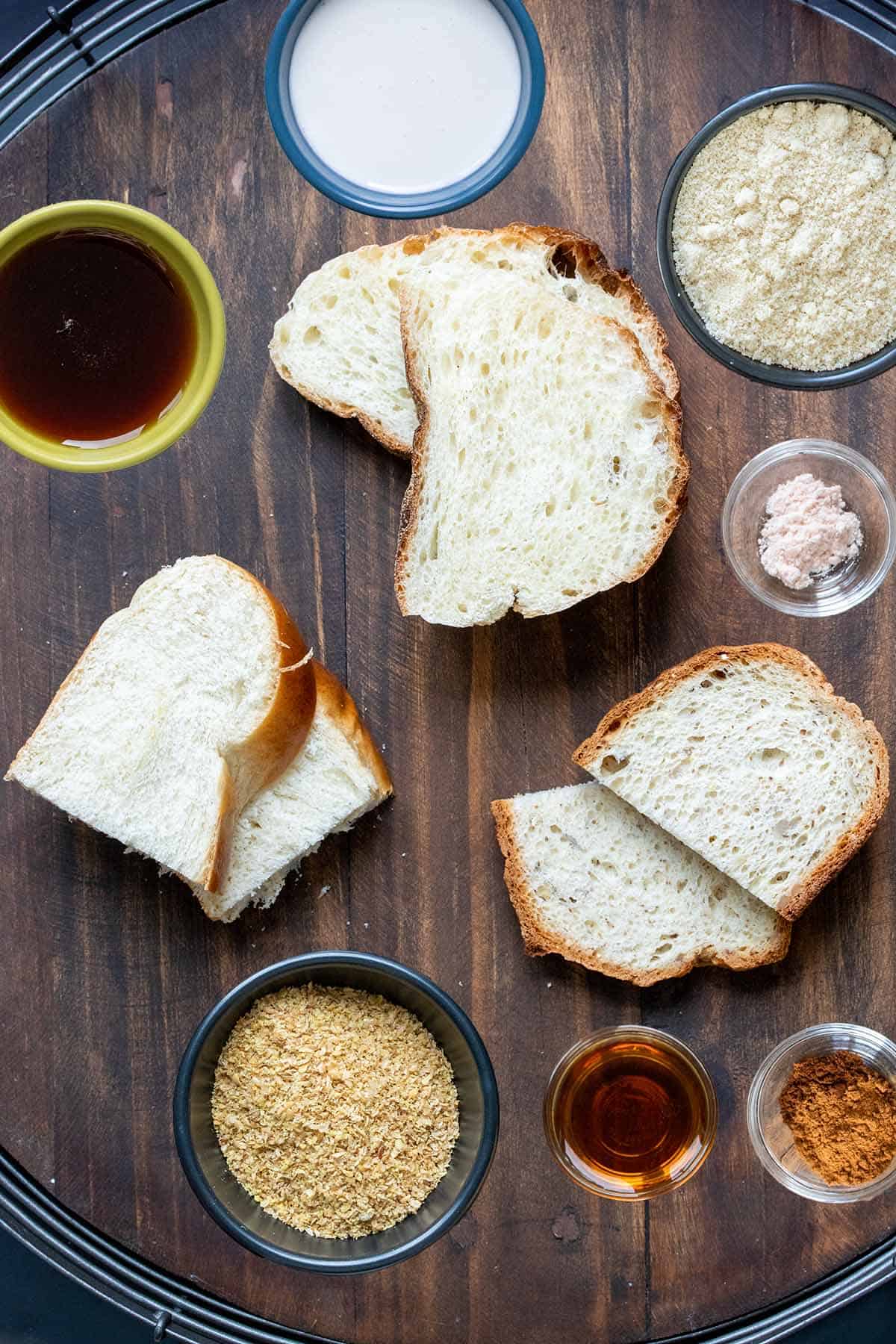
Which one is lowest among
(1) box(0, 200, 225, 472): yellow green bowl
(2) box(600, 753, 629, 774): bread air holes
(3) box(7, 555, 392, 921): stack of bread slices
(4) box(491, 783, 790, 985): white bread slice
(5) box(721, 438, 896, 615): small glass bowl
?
(4) box(491, 783, 790, 985): white bread slice

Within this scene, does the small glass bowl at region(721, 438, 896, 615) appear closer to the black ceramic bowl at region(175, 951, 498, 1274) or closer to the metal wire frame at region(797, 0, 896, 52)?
the metal wire frame at region(797, 0, 896, 52)

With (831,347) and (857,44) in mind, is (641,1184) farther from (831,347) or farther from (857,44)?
(857,44)

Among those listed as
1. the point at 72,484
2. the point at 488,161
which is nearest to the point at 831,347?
the point at 488,161

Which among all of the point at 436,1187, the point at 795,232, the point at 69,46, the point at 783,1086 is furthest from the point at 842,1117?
the point at 69,46

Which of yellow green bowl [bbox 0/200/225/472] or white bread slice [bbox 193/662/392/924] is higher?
yellow green bowl [bbox 0/200/225/472]

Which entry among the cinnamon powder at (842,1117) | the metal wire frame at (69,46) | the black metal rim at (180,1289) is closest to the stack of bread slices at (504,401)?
the metal wire frame at (69,46)

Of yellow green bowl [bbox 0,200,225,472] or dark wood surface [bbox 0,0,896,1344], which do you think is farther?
dark wood surface [bbox 0,0,896,1344]

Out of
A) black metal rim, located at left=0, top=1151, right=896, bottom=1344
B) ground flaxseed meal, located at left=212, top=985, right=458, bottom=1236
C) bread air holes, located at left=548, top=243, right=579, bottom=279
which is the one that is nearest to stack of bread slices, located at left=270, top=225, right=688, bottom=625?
bread air holes, located at left=548, top=243, right=579, bottom=279
